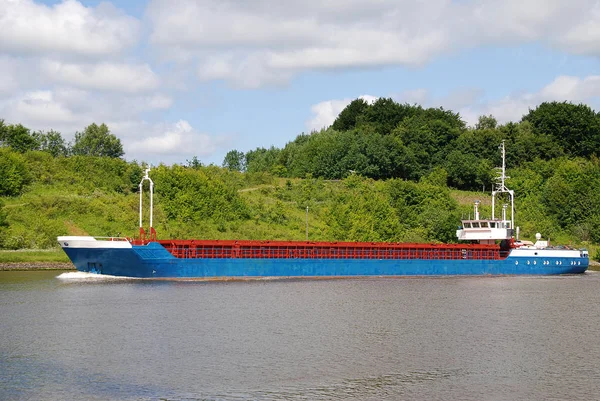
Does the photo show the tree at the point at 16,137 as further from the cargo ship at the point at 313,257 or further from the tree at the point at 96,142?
the cargo ship at the point at 313,257

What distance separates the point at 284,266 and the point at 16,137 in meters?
57.3

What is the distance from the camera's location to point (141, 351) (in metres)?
27.1

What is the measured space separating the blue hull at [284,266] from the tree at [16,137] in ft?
171

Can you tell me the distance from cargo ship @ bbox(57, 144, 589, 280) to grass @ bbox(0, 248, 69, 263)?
4.19 metres

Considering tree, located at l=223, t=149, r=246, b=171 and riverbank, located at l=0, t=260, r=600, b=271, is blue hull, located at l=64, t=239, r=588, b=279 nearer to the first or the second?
riverbank, located at l=0, t=260, r=600, b=271

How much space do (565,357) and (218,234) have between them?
51.4 metres

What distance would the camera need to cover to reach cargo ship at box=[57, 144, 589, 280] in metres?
49.6

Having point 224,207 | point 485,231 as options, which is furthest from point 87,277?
point 485,231

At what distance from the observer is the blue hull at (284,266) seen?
162ft

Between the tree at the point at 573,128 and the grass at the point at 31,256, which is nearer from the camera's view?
the grass at the point at 31,256

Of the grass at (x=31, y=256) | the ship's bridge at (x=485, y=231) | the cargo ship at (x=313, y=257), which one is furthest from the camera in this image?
the ship's bridge at (x=485, y=231)

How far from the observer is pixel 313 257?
2232 inches

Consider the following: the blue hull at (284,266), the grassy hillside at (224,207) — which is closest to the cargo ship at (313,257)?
the blue hull at (284,266)

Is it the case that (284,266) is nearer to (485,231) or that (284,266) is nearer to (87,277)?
(87,277)
